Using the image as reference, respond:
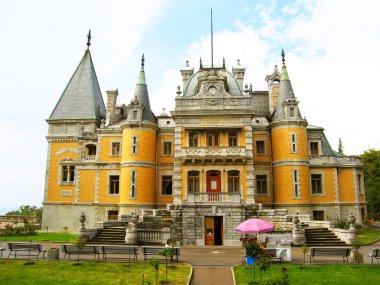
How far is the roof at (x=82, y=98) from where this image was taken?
1572 inches

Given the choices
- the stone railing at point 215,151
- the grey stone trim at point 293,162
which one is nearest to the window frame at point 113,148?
the stone railing at point 215,151

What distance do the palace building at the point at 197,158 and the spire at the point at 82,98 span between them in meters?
0.14

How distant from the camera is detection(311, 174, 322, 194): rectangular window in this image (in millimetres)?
36250

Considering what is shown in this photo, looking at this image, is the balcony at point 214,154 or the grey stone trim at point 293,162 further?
the grey stone trim at point 293,162

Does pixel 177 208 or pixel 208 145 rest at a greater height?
pixel 208 145

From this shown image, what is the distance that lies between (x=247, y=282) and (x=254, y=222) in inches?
205

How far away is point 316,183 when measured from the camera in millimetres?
36375

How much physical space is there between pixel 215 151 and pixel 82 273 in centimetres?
1903

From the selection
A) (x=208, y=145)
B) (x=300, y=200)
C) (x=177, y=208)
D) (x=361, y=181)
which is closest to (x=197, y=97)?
(x=208, y=145)

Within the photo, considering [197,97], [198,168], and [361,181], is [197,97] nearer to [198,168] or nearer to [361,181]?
[198,168]

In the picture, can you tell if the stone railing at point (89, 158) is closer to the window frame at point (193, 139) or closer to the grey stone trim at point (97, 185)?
the grey stone trim at point (97, 185)

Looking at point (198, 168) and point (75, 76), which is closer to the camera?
point (198, 168)

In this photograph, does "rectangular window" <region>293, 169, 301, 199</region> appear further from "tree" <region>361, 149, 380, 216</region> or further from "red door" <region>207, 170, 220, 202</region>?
"tree" <region>361, 149, 380, 216</region>

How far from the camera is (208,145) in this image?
3362 cm
